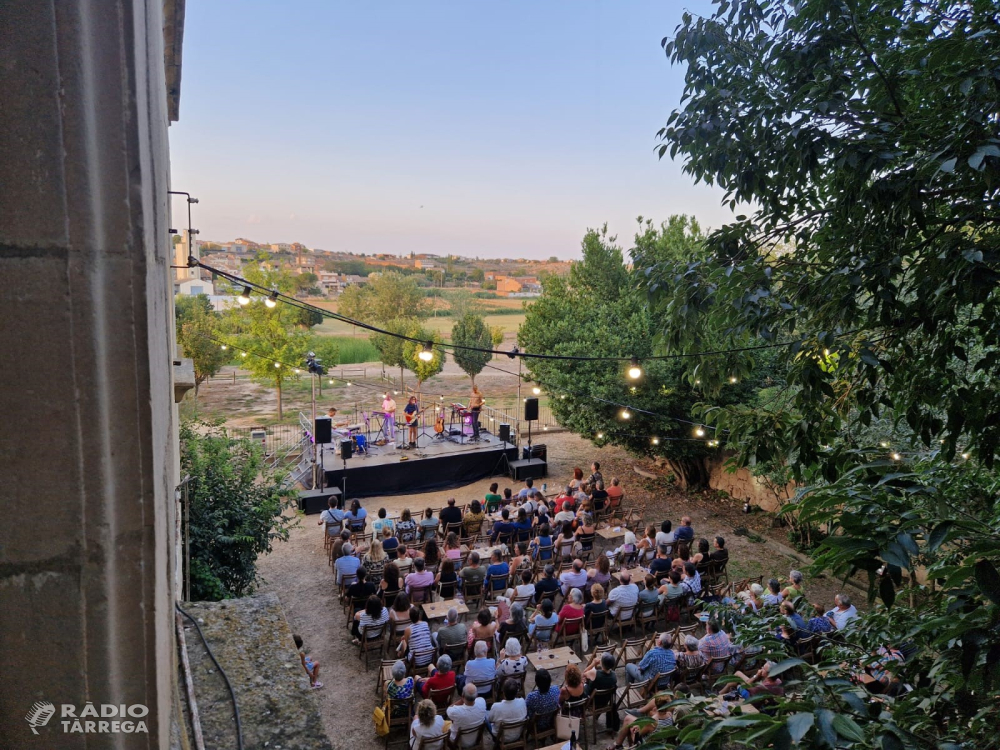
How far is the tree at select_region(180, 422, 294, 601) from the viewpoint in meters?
8.38

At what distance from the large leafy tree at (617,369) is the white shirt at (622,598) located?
5531 millimetres

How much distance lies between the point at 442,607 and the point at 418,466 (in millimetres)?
8378

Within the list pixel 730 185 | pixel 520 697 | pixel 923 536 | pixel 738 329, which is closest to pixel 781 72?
pixel 730 185

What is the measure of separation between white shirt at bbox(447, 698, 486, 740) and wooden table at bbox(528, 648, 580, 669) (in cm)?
132

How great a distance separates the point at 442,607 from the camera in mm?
9102

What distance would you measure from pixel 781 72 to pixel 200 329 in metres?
29.3

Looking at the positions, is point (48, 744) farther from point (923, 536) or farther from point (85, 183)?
point (923, 536)

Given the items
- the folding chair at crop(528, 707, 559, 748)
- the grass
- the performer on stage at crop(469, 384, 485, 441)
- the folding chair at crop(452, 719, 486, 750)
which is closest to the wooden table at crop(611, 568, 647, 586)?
the folding chair at crop(528, 707, 559, 748)

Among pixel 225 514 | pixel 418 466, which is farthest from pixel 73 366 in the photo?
pixel 418 466

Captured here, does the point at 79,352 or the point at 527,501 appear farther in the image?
the point at 527,501

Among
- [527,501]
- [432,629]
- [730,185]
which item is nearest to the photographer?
[730,185]

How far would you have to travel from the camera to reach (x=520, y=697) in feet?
21.4

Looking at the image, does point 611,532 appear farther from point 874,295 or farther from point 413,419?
point 874,295

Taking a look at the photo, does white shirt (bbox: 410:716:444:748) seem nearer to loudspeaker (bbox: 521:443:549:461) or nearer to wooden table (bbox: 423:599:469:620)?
wooden table (bbox: 423:599:469:620)
